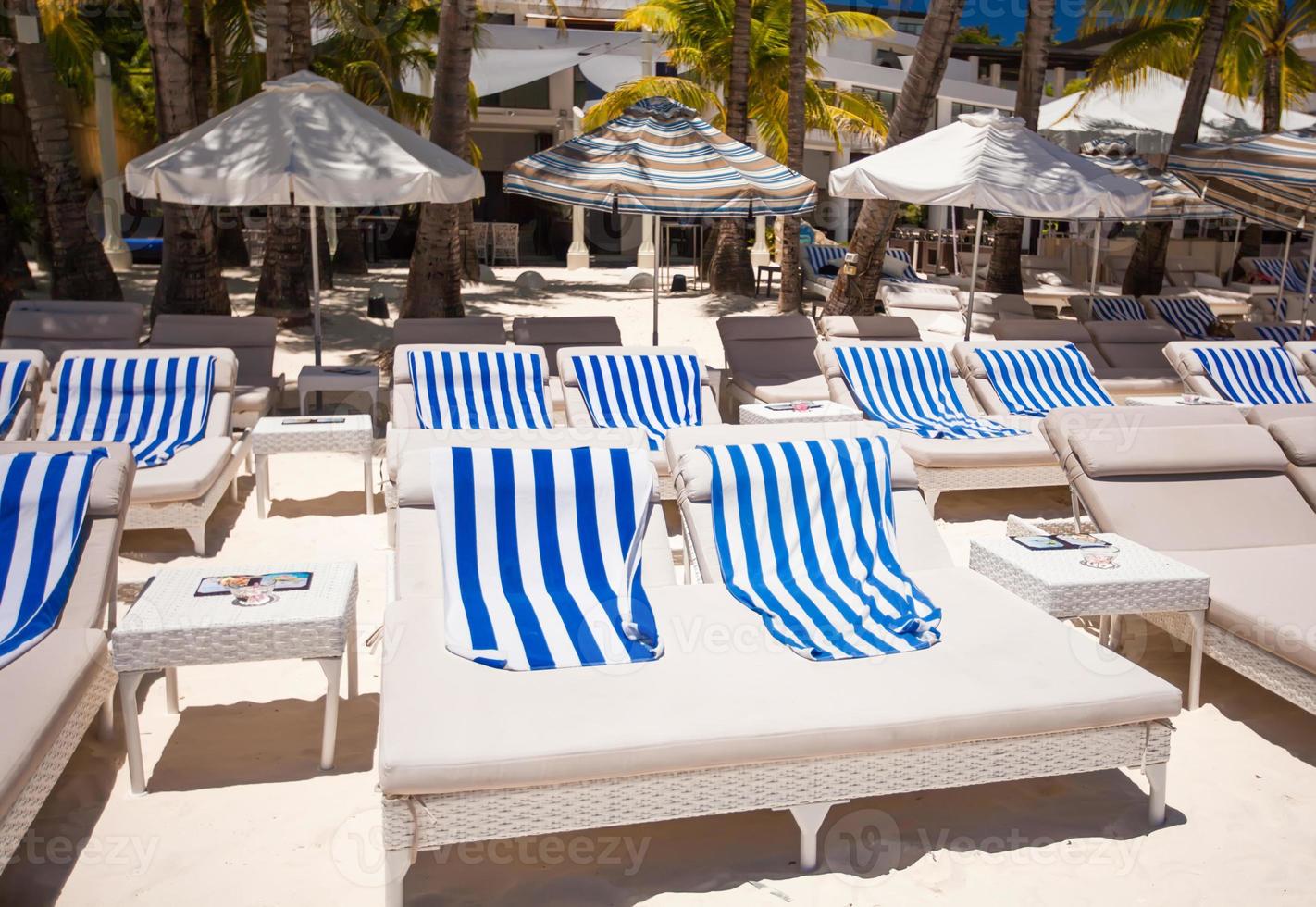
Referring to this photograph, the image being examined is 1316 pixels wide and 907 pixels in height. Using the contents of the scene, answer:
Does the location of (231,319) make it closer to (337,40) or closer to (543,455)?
(543,455)

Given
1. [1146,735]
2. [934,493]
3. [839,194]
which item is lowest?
[934,493]

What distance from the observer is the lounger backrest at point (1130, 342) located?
10.0 m

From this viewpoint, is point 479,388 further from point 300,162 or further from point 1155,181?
point 1155,181

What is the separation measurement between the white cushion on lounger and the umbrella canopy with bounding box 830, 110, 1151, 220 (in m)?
5.09

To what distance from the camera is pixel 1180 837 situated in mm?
3529

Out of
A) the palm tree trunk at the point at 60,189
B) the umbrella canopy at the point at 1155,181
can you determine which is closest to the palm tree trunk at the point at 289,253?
the palm tree trunk at the point at 60,189

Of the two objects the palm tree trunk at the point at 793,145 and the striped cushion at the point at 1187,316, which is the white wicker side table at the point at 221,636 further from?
the striped cushion at the point at 1187,316

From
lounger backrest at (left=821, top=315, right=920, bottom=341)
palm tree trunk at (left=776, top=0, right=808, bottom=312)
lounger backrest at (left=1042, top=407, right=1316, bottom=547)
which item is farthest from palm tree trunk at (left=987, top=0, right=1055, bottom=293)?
lounger backrest at (left=1042, top=407, right=1316, bottom=547)

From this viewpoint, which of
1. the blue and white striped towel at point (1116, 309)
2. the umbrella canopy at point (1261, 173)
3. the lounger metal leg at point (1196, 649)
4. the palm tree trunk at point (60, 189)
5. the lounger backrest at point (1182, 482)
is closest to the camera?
the lounger metal leg at point (1196, 649)

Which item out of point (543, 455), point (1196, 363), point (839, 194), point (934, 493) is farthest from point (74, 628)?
point (1196, 363)

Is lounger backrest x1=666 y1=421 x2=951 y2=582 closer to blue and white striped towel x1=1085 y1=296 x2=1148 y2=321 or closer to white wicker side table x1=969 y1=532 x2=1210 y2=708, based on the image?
white wicker side table x1=969 y1=532 x2=1210 y2=708

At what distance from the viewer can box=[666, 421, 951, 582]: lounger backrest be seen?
4.46 meters

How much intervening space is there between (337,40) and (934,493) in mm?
16092

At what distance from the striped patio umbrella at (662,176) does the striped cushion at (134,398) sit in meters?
2.50
